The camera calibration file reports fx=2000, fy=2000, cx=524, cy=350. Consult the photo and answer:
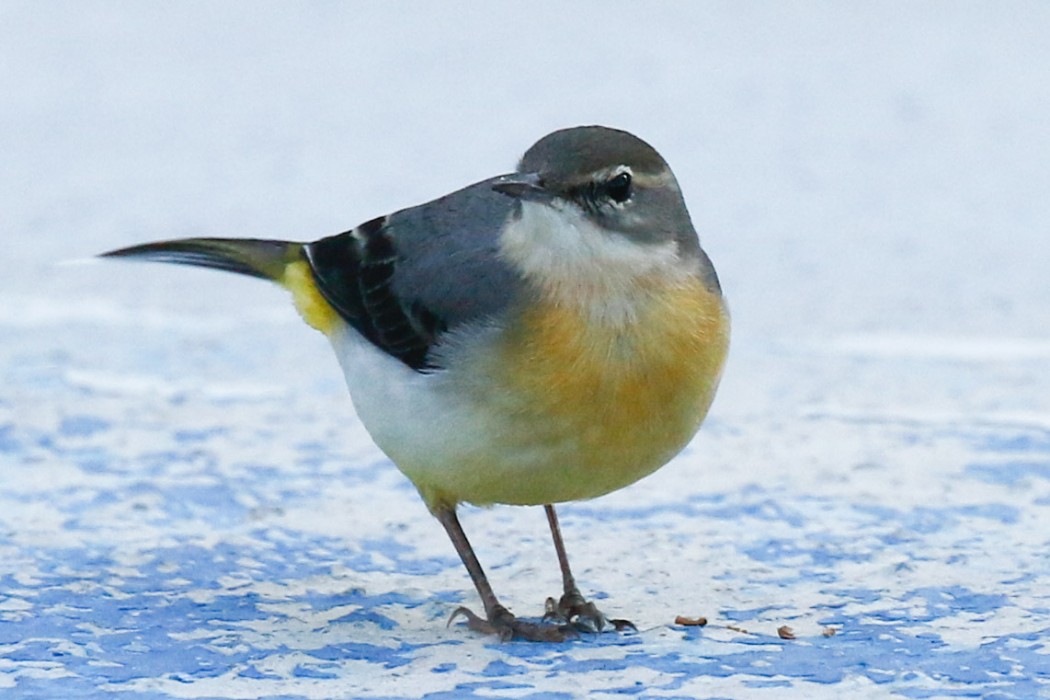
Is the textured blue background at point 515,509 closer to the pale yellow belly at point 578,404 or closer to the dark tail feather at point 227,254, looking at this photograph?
the pale yellow belly at point 578,404

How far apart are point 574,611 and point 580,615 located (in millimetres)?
31

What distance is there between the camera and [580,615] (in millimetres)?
4773

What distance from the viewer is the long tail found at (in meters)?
5.71

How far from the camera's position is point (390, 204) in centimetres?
924

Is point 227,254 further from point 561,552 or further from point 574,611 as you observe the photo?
point 574,611

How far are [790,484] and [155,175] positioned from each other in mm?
4834

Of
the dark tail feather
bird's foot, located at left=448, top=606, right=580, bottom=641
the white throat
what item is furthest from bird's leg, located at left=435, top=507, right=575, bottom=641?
the dark tail feather

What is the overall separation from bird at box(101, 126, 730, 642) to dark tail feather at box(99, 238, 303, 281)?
0.92m

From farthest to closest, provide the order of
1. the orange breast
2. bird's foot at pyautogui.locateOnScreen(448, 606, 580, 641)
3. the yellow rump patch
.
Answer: the yellow rump patch
bird's foot at pyautogui.locateOnScreen(448, 606, 580, 641)
the orange breast

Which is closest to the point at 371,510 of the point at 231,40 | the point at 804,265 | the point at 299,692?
the point at 299,692

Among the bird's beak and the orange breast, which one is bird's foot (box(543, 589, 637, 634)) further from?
the bird's beak

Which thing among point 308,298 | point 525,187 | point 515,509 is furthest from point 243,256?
point 525,187

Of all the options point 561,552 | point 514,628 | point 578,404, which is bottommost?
point 514,628

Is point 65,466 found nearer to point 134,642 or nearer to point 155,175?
point 134,642
